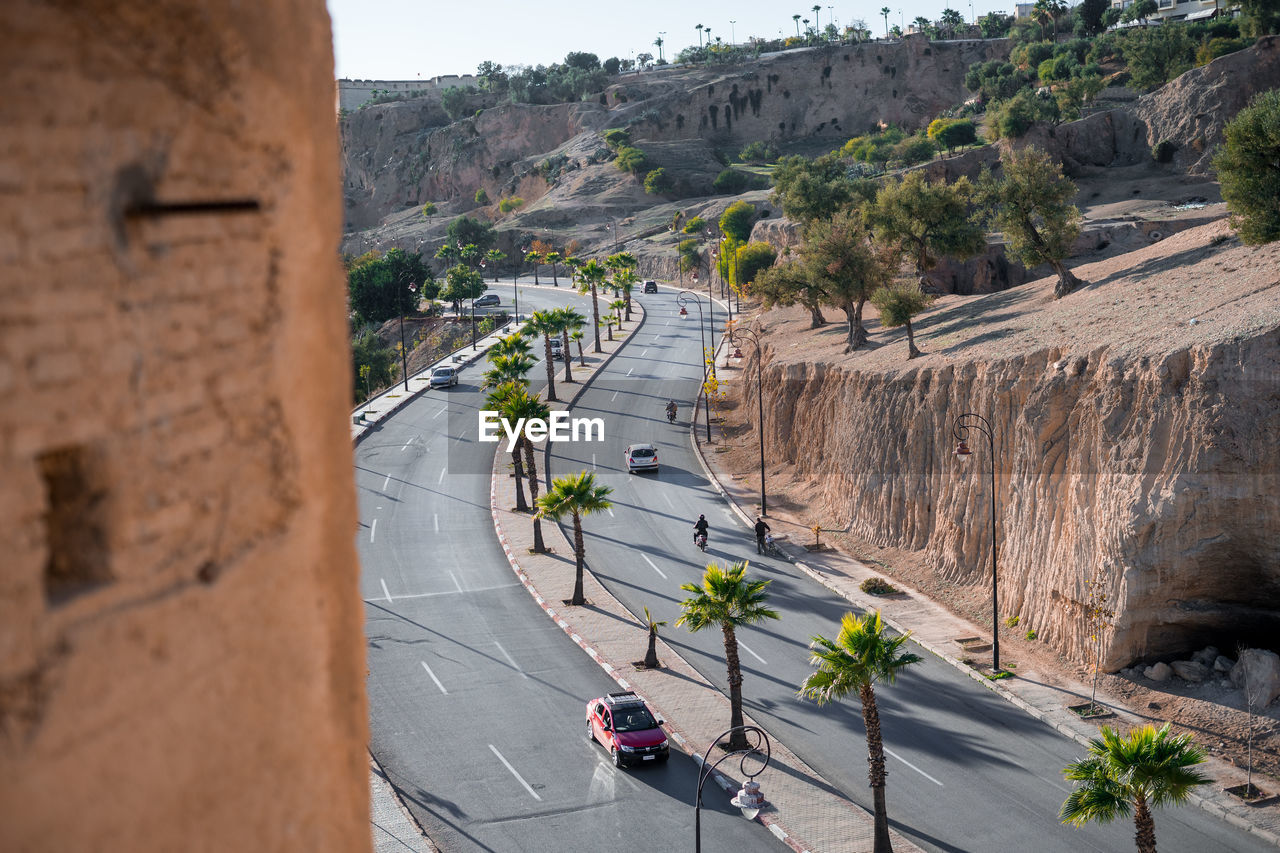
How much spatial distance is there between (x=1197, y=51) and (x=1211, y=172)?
32.1 meters

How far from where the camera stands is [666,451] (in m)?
53.7

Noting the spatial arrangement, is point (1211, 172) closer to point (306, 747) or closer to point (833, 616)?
point (833, 616)

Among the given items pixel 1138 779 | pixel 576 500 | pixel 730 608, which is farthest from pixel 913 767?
pixel 576 500

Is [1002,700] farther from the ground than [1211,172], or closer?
closer

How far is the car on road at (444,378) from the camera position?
67.3 meters

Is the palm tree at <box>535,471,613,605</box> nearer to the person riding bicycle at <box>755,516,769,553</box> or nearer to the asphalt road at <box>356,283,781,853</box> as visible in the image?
the asphalt road at <box>356,283,781,853</box>

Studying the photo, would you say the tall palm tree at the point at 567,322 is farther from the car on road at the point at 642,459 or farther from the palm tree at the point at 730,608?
the palm tree at the point at 730,608

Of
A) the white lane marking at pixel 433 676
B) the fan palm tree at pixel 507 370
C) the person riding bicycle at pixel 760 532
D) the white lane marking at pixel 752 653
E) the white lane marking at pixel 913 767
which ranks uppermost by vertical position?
the fan palm tree at pixel 507 370

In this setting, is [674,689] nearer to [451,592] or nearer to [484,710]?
[484,710]

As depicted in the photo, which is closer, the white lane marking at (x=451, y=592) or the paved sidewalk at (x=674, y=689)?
the paved sidewalk at (x=674, y=689)

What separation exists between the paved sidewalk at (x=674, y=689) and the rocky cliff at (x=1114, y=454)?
8698mm

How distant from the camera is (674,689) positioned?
29.5m

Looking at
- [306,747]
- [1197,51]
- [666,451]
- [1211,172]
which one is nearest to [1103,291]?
[666,451]

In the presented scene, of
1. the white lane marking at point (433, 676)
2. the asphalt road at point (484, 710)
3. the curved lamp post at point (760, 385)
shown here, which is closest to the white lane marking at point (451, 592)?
the asphalt road at point (484, 710)
